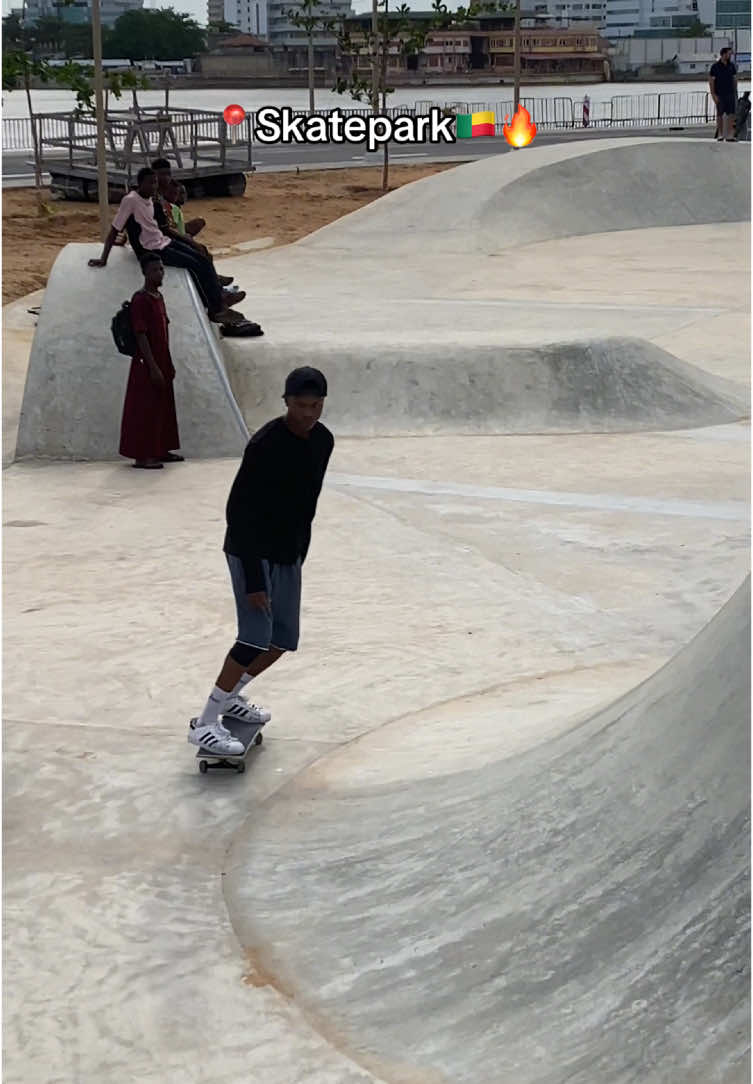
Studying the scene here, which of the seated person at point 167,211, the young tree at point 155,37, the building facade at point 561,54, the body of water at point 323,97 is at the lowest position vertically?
the seated person at point 167,211

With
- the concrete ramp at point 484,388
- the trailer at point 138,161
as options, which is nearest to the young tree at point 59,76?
the trailer at point 138,161

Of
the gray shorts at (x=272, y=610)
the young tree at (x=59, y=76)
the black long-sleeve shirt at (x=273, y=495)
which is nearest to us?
the black long-sleeve shirt at (x=273, y=495)

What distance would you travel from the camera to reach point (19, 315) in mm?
16703

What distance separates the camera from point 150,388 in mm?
10094

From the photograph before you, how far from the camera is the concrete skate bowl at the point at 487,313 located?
11891mm

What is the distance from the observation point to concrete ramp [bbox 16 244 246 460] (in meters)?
10.6

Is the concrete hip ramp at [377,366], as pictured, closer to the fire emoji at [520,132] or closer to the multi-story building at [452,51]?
the fire emoji at [520,132]

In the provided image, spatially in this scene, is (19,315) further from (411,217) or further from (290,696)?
(290,696)

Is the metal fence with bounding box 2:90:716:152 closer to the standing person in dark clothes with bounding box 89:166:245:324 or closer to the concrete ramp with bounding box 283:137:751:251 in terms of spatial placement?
the concrete ramp with bounding box 283:137:751:251

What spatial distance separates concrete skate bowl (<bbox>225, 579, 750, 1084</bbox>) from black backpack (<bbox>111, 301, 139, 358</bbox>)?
5620 mm

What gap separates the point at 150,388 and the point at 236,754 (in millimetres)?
5005

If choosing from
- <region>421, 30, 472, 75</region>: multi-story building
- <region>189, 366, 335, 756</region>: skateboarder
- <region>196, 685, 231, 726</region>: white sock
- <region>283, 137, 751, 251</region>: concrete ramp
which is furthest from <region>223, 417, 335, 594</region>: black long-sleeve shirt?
<region>421, 30, 472, 75</region>: multi-story building

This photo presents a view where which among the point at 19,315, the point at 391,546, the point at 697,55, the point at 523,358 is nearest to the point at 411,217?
the point at 19,315

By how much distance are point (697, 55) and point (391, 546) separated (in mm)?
131555
